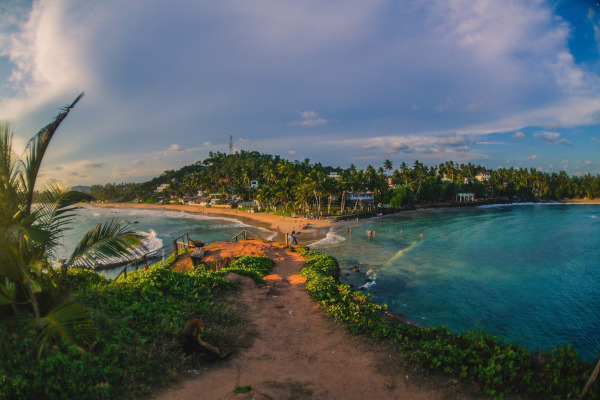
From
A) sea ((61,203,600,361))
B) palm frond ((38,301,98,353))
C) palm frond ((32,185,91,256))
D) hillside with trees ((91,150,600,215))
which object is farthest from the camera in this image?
hillside with trees ((91,150,600,215))

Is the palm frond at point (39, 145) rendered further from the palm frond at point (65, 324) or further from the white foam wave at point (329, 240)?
the white foam wave at point (329, 240)

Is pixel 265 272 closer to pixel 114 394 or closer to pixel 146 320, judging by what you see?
pixel 146 320

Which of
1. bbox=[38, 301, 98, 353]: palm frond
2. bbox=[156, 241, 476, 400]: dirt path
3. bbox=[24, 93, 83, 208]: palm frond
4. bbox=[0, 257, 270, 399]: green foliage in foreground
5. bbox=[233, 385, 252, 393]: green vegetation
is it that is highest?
bbox=[24, 93, 83, 208]: palm frond

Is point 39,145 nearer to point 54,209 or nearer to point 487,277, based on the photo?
point 54,209

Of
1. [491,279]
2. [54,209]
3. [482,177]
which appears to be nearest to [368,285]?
[491,279]

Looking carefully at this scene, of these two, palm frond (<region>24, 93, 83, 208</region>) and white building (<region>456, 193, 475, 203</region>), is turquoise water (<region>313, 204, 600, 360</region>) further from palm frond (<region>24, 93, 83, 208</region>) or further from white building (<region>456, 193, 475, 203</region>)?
white building (<region>456, 193, 475, 203</region>)

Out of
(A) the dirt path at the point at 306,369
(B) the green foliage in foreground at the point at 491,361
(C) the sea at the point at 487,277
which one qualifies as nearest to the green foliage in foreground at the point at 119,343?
(A) the dirt path at the point at 306,369

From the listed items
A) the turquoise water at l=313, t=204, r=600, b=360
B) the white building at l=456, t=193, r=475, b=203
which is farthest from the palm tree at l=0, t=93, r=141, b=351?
the white building at l=456, t=193, r=475, b=203

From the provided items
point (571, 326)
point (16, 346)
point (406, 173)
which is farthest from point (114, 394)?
point (406, 173)
